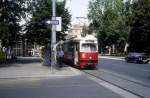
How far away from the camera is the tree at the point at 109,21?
102250 mm

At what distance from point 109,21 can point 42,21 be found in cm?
5550

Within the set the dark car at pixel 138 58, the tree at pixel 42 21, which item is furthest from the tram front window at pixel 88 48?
the dark car at pixel 138 58

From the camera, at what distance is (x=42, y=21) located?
5388cm

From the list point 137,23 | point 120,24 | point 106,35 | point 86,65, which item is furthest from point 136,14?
point 86,65

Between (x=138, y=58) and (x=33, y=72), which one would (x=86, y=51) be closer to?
(x=33, y=72)

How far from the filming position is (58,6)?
54625 mm

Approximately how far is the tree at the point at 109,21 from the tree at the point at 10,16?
5256 centimetres

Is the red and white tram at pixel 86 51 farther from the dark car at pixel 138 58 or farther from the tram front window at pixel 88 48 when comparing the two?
the dark car at pixel 138 58

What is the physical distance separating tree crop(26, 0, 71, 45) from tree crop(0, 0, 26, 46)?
129 inches

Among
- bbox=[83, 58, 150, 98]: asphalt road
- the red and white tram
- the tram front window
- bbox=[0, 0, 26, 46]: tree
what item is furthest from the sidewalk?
bbox=[0, 0, 26, 46]: tree

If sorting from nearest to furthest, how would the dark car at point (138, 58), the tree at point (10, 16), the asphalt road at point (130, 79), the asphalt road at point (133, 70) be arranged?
the asphalt road at point (130, 79), the asphalt road at point (133, 70), the tree at point (10, 16), the dark car at point (138, 58)

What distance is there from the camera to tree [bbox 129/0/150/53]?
73250 millimetres

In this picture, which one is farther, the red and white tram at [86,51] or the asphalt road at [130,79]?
the red and white tram at [86,51]

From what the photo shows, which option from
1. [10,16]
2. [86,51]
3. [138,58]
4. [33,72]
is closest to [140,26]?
[138,58]
